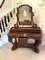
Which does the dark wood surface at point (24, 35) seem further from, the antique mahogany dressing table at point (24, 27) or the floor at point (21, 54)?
the floor at point (21, 54)

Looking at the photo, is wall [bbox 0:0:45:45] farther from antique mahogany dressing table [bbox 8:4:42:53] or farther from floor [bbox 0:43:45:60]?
floor [bbox 0:43:45:60]

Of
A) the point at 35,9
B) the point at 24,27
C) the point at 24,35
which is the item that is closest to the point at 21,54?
the point at 24,35

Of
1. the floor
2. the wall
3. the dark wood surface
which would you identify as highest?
the wall

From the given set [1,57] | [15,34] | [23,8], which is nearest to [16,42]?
[15,34]

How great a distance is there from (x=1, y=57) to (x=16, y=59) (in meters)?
0.34

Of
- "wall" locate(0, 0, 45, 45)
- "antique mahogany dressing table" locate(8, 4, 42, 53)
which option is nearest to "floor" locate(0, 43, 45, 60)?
"antique mahogany dressing table" locate(8, 4, 42, 53)

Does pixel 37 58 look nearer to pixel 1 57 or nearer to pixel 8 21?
pixel 1 57

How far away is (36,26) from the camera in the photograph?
361 centimetres

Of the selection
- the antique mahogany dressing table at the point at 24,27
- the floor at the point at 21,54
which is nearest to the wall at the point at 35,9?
the antique mahogany dressing table at the point at 24,27

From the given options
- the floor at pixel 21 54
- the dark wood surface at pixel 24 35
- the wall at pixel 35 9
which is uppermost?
the wall at pixel 35 9

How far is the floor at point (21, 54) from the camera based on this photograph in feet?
10.3

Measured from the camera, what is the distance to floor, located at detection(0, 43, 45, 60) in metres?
3.13

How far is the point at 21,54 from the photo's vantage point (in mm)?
3312

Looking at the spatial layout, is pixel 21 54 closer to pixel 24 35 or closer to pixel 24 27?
pixel 24 35
